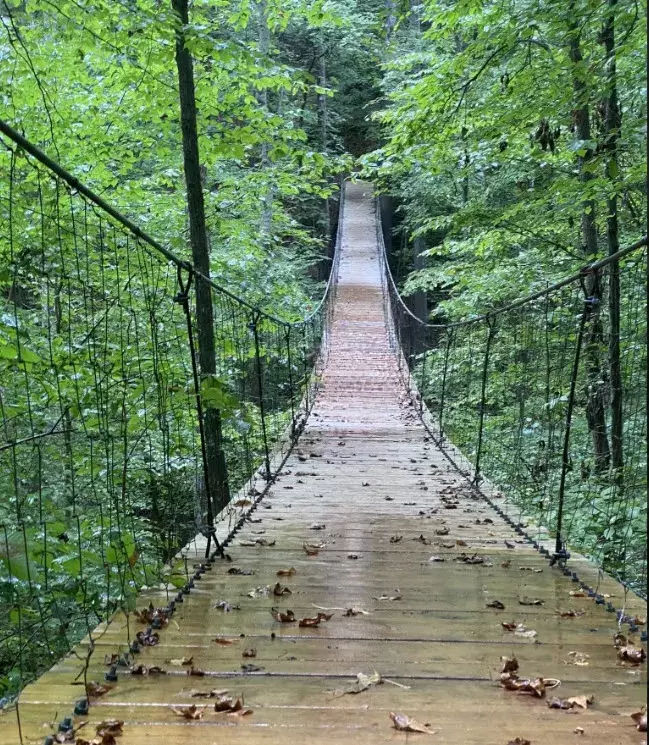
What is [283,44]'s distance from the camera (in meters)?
15.2

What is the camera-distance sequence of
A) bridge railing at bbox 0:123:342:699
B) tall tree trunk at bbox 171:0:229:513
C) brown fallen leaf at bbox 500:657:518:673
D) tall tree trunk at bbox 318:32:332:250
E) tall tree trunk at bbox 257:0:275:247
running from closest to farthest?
brown fallen leaf at bbox 500:657:518:673, bridge railing at bbox 0:123:342:699, tall tree trunk at bbox 171:0:229:513, tall tree trunk at bbox 257:0:275:247, tall tree trunk at bbox 318:32:332:250

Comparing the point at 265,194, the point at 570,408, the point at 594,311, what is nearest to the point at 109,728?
the point at 570,408

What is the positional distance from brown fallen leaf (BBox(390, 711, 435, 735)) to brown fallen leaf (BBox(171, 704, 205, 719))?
37 cm

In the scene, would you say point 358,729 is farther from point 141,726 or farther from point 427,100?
point 427,100

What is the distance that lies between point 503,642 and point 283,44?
15782mm

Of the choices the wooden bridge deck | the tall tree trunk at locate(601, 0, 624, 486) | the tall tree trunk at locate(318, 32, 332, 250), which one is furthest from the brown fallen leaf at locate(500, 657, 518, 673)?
the tall tree trunk at locate(318, 32, 332, 250)

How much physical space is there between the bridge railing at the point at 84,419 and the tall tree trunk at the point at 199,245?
106mm

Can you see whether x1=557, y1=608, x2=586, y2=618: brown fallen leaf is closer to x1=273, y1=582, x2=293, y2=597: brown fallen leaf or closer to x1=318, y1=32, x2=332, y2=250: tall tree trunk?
x1=273, y1=582, x2=293, y2=597: brown fallen leaf

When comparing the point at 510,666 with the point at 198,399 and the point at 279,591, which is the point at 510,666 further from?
the point at 198,399

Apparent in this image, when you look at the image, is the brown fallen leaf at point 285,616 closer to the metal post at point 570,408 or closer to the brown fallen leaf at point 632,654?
the brown fallen leaf at point 632,654

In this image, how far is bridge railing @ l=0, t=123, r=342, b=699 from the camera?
1716 millimetres

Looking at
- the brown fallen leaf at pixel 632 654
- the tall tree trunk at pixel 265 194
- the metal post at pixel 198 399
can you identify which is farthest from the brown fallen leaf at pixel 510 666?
the tall tree trunk at pixel 265 194

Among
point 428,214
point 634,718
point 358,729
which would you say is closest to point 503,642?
point 634,718

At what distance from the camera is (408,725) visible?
125cm
